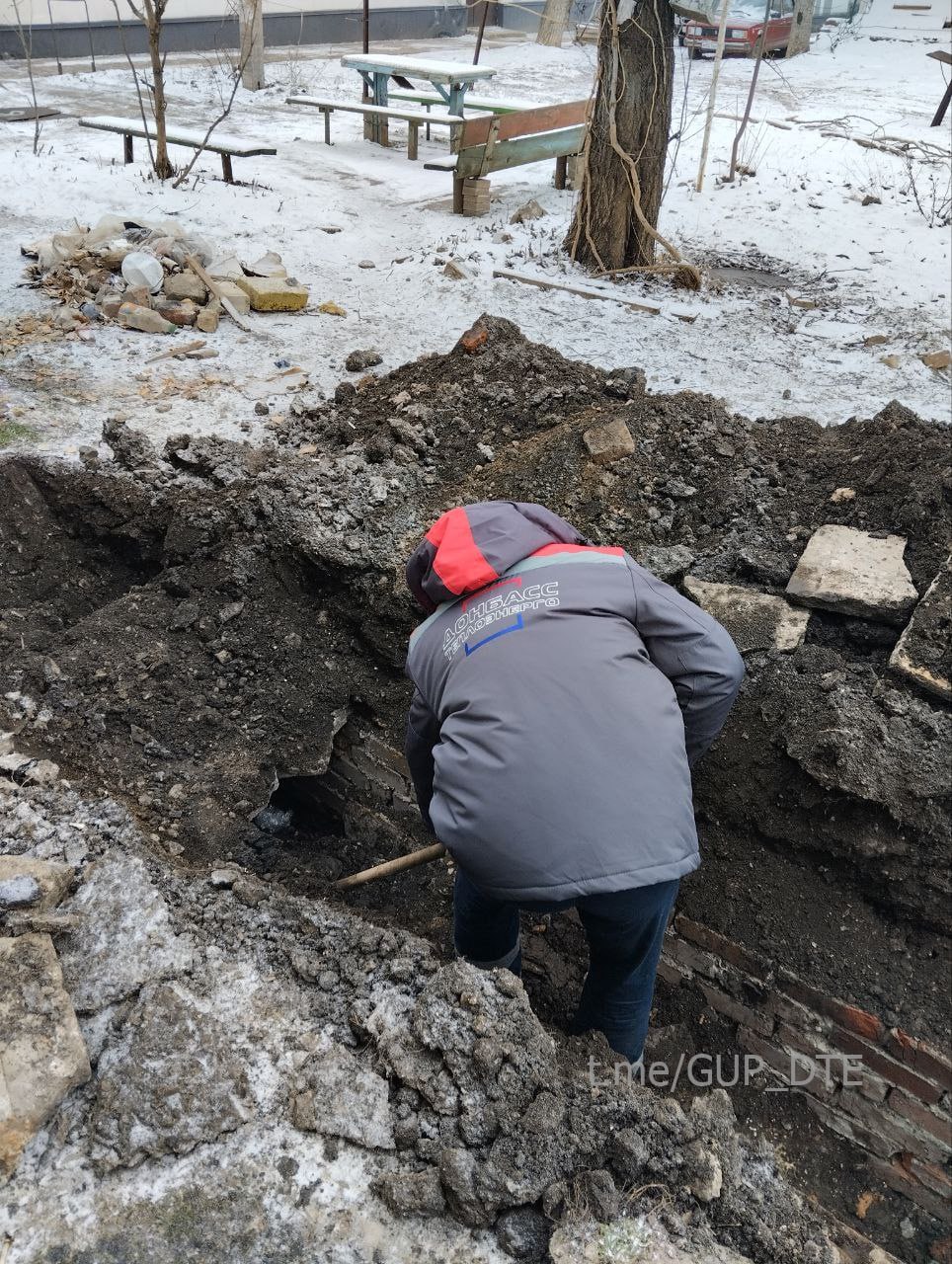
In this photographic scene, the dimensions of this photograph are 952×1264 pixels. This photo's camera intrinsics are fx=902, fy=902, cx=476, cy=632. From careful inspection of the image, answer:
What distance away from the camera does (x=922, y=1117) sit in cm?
253

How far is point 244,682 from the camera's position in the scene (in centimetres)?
340

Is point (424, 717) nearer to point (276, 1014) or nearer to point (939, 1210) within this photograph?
point (276, 1014)

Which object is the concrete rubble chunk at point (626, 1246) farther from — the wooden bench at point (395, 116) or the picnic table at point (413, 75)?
the picnic table at point (413, 75)

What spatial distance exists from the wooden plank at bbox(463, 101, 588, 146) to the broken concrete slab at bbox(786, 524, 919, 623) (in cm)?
574

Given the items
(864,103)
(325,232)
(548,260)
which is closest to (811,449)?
(548,260)

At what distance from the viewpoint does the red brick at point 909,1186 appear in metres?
2.62

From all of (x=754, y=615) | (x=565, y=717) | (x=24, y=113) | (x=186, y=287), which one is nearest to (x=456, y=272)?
(x=186, y=287)

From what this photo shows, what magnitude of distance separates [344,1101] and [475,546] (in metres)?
1.28

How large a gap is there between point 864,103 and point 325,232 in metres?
9.27

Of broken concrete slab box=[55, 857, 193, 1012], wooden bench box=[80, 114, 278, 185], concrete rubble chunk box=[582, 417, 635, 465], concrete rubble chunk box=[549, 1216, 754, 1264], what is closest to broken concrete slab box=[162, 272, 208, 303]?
wooden bench box=[80, 114, 278, 185]

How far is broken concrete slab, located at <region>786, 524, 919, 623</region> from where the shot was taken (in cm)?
303

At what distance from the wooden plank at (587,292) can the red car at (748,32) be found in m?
12.0

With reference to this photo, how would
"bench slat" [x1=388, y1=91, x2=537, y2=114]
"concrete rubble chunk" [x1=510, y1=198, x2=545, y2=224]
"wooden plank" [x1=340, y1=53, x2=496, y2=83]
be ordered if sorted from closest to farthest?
"concrete rubble chunk" [x1=510, y1=198, x2=545, y2=224], "wooden plank" [x1=340, y1=53, x2=496, y2=83], "bench slat" [x1=388, y1=91, x2=537, y2=114]

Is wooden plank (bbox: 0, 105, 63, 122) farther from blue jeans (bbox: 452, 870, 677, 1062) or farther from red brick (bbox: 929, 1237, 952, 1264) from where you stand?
red brick (bbox: 929, 1237, 952, 1264)
